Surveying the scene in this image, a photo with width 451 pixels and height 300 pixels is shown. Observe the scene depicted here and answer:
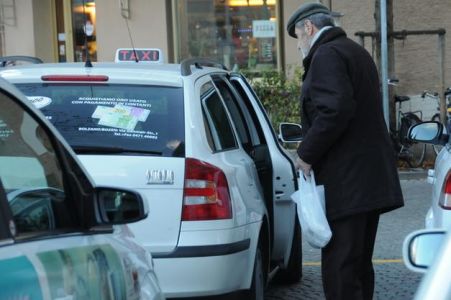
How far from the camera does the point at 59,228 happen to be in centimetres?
292

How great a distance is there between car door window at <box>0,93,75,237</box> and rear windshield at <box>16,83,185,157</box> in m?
1.36

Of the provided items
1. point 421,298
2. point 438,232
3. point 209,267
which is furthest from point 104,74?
point 421,298

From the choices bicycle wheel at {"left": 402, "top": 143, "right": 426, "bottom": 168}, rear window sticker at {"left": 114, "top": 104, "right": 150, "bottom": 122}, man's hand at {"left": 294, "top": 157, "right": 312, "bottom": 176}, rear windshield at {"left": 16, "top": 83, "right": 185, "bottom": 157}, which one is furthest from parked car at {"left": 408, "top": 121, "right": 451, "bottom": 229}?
bicycle wheel at {"left": 402, "top": 143, "right": 426, "bottom": 168}

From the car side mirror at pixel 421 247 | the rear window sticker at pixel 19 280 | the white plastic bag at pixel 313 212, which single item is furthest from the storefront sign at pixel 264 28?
the rear window sticker at pixel 19 280

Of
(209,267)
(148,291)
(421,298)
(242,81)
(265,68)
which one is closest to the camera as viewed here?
(421,298)

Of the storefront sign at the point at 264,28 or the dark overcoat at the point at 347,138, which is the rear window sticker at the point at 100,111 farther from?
the storefront sign at the point at 264,28

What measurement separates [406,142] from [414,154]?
0.79 m

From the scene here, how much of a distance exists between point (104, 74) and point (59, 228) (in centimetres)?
197

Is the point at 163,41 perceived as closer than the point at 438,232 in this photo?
No

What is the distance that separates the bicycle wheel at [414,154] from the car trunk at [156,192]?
889 centimetres

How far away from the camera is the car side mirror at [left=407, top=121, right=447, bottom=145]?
5824 mm

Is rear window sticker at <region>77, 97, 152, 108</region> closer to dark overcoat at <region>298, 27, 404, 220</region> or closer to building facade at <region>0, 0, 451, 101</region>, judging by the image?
dark overcoat at <region>298, 27, 404, 220</region>

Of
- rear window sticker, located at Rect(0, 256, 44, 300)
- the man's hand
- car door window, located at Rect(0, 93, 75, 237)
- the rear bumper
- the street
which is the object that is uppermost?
car door window, located at Rect(0, 93, 75, 237)

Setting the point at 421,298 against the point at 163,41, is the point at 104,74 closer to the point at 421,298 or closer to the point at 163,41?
the point at 421,298
